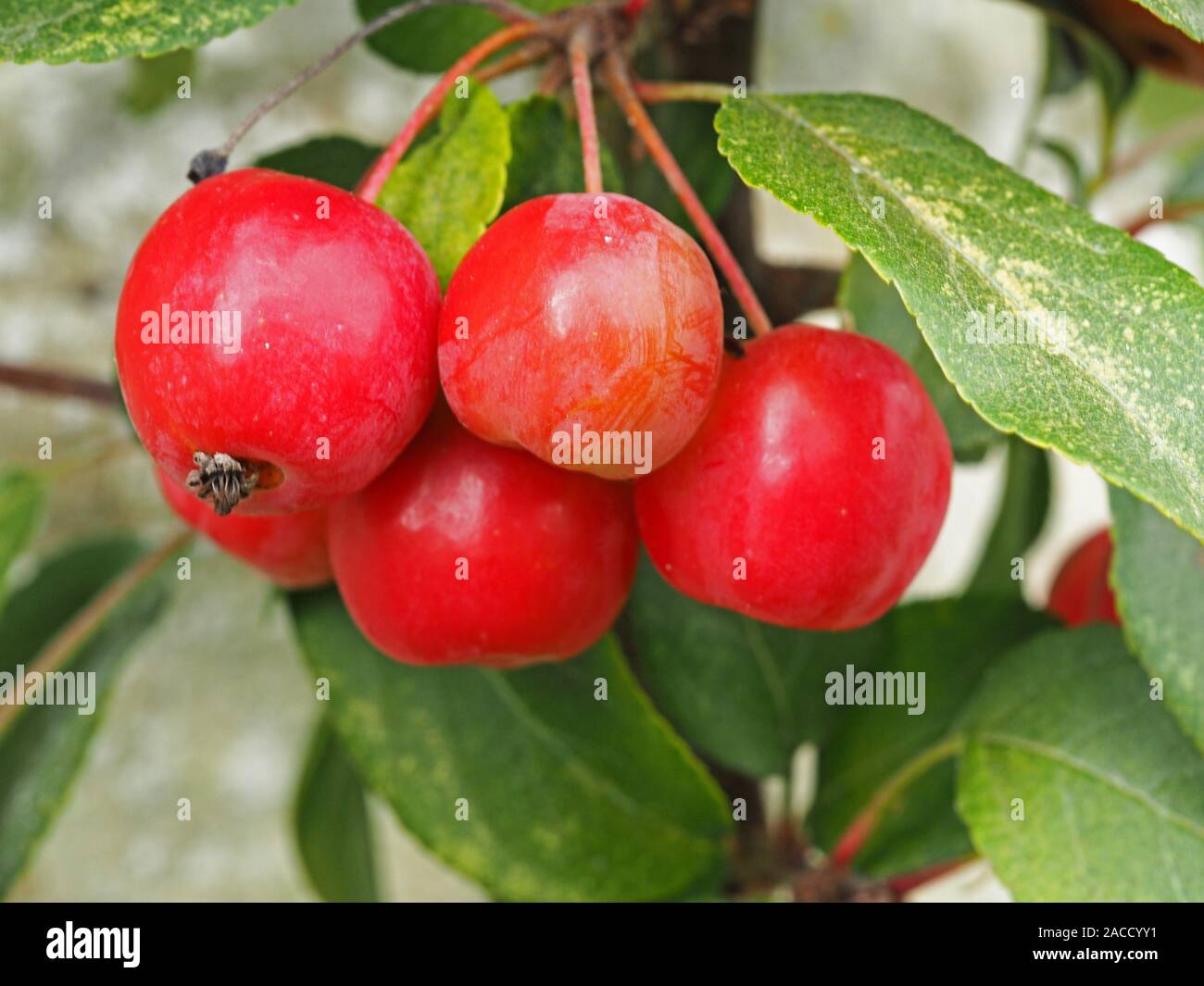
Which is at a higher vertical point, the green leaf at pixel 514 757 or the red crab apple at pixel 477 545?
the red crab apple at pixel 477 545

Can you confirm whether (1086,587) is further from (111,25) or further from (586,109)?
(111,25)

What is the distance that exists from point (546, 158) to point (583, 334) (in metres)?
0.13

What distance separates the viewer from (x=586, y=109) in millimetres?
360

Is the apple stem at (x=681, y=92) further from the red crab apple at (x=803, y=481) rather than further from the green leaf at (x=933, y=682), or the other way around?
the green leaf at (x=933, y=682)

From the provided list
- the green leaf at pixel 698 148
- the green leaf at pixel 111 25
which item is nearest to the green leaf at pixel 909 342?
the green leaf at pixel 698 148

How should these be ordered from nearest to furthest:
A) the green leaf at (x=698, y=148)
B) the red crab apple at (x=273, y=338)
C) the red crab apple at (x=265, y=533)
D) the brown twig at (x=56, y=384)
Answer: the red crab apple at (x=273, y=338) < the red crab apple at (x=265, y=533) < the green leaf at (x=698, y=148) < the brown twig at (x=56, y=384)

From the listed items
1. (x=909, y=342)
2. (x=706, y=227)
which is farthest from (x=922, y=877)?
(x=706, y=227)

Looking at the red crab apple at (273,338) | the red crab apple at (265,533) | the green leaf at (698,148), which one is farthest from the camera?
the green leaf at (698,148)

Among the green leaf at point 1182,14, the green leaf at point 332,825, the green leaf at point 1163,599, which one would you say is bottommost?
the green leaf at point 332,825

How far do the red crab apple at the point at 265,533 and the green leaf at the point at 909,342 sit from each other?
9.7 inches

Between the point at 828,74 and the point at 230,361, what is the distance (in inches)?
35.1

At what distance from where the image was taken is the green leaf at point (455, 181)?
0.36m

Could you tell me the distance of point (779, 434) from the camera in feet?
1.11
